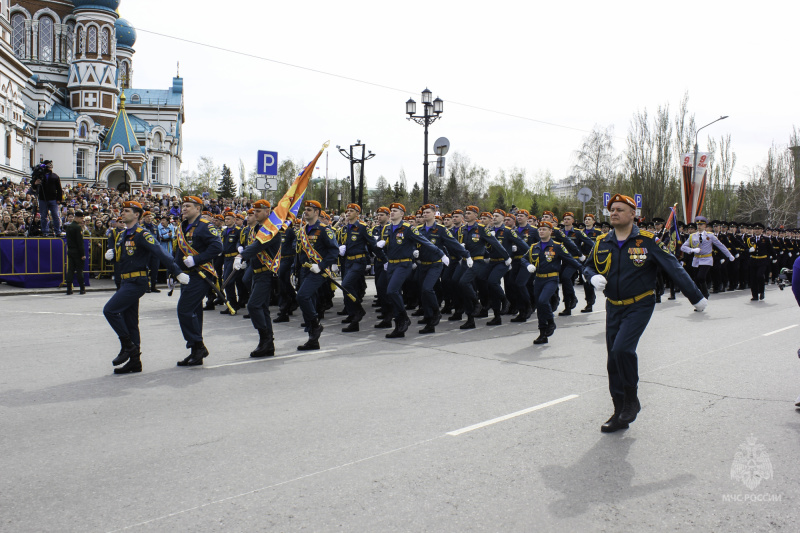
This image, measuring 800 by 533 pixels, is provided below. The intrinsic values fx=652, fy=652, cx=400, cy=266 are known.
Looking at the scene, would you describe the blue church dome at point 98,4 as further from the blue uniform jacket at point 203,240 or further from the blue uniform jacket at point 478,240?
the blue uniform jacket at point 203,240

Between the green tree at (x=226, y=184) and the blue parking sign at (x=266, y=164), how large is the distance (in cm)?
7644

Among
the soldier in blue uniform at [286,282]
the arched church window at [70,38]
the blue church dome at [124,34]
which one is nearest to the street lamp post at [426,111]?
the soldier in blue uniform at [286,282]

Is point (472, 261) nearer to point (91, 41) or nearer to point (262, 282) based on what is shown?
point (262, 282)

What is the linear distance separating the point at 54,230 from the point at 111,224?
182 centimetres

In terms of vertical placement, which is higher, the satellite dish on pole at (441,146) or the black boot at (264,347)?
the satellite dish on pole at (441,146)

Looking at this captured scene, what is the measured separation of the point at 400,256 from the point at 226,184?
8874 centimetres

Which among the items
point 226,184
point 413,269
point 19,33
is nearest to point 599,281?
point 413,269

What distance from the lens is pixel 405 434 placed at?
5.20m

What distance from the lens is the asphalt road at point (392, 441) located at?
3.78 m

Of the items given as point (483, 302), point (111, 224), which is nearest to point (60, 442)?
point (483, 302)

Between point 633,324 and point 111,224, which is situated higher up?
point 111,224

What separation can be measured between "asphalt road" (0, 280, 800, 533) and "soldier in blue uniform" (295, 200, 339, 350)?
0.46 meters

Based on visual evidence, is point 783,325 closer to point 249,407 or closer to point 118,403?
point 249,407

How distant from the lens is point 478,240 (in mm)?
12352
